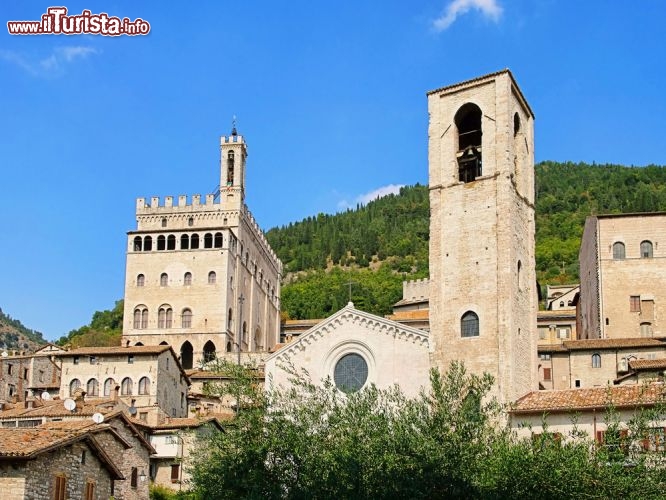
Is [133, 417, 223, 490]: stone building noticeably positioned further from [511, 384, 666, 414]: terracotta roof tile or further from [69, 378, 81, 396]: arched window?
[69, 378, 81, 396]: arched window

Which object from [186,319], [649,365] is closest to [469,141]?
[649,365]

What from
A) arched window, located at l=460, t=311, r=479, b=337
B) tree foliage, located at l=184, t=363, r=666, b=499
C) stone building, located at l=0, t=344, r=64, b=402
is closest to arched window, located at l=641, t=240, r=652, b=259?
arched window, located at l=460, t=311, r=479, b=337

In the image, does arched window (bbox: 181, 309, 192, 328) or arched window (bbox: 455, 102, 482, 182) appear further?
arched window (bbox: 181, 309, 192, 328)

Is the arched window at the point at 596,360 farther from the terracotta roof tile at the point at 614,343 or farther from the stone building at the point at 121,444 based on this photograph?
the stone building at the point at 121,444

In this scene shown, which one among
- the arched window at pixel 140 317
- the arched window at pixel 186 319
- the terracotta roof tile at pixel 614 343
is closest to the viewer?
the terracotta roof tile at pixel 614 343

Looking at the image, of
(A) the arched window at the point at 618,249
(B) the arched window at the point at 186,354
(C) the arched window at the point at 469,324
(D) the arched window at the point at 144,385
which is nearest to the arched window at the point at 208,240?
(B) the arched window at the point at 186,354

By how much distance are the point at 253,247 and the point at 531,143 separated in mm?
47773

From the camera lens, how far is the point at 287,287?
153 metres

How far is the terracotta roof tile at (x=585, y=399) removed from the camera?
127 ft

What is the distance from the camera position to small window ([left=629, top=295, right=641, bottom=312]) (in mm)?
68562

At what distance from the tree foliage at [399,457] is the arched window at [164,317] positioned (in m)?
54.2

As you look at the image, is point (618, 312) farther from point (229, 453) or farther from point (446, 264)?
point (229, 453)

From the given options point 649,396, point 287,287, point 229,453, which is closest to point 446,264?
point 649,396

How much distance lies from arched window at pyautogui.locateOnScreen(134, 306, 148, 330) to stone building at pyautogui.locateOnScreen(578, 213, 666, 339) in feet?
125
